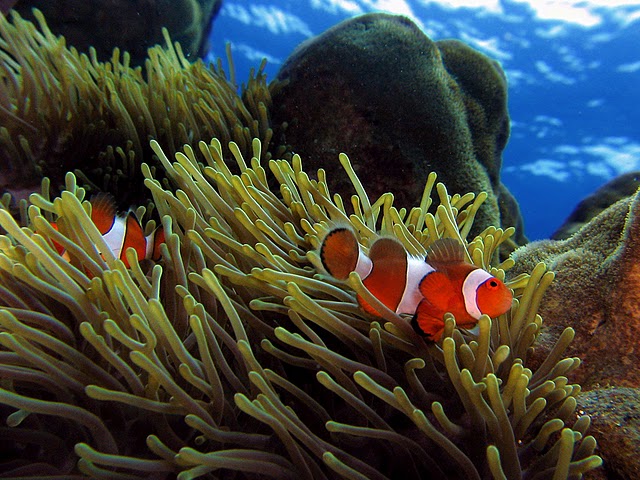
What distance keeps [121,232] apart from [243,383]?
655 mm

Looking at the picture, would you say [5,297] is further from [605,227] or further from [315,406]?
[605,227]

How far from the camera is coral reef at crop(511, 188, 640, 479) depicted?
129 centimetres

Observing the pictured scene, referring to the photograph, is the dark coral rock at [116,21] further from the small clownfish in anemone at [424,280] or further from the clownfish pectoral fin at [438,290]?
the clownfish pectoral fin at [438,290]

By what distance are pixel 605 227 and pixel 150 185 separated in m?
1.59

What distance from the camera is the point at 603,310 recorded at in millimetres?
1423

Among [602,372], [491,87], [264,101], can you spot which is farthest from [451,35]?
[602,372]

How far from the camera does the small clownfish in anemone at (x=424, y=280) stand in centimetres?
101

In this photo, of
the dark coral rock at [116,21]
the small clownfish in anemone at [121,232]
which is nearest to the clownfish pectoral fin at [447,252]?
the small clownfish in anemone at [121,232]

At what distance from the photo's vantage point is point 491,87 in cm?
303

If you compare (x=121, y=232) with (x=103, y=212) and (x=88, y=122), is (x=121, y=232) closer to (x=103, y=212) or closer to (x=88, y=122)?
(x=103, y=212)

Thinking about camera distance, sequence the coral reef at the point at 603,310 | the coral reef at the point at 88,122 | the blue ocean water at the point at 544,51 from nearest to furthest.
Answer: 1. the coral reef at the point at 603,310
2. the coral reef at the point at 88,122
3. the blue ocean water at the point at 544,51

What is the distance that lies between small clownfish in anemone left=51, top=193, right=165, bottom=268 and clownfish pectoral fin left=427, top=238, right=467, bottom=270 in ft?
2.67

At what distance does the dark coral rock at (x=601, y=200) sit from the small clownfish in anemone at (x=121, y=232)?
168 inches

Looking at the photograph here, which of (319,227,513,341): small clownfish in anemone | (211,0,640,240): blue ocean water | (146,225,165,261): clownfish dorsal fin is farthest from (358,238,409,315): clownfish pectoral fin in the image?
(211,0,640,240): blue ocean water
